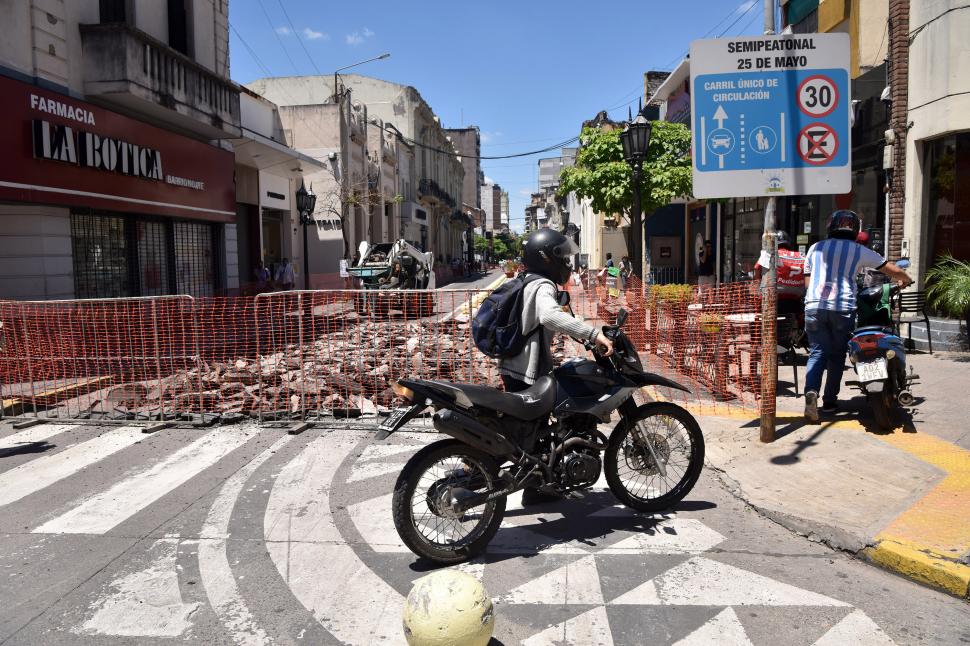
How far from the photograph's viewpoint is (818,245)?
658cm

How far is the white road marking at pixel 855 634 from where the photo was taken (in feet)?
10.6

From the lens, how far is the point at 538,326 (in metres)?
4.48

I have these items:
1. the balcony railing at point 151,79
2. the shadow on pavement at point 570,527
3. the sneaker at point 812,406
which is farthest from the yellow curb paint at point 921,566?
the balcony railing at point 151,79

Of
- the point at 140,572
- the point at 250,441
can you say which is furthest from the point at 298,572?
the point at 250,441

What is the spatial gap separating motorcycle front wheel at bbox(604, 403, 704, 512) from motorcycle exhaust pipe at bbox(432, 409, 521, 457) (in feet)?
3.03

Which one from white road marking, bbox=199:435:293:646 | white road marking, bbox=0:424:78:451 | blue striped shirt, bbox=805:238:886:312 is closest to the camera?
white road marking, bbox=199:435:293:646

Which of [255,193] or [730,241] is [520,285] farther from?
[255,193]

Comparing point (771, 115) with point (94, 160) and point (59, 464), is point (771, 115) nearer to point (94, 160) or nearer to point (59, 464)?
point (59, 464)

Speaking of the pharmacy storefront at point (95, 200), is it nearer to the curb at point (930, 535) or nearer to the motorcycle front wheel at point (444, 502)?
the motorcycle front wheel at point (444, 502)

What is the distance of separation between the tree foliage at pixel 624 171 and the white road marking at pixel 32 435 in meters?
14.8

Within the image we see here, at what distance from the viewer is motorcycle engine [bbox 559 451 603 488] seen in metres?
4.40

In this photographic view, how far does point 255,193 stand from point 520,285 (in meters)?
23.2

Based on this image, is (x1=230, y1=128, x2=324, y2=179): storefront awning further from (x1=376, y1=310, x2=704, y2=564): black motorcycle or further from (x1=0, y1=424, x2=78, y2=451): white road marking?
(x1=376, y1=310, x2=704, y2=564): black motorcycle

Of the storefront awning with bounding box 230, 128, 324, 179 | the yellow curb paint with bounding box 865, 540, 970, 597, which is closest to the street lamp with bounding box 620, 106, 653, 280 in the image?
the yellow curb paint with bounding box 865, 540, 970, 597
